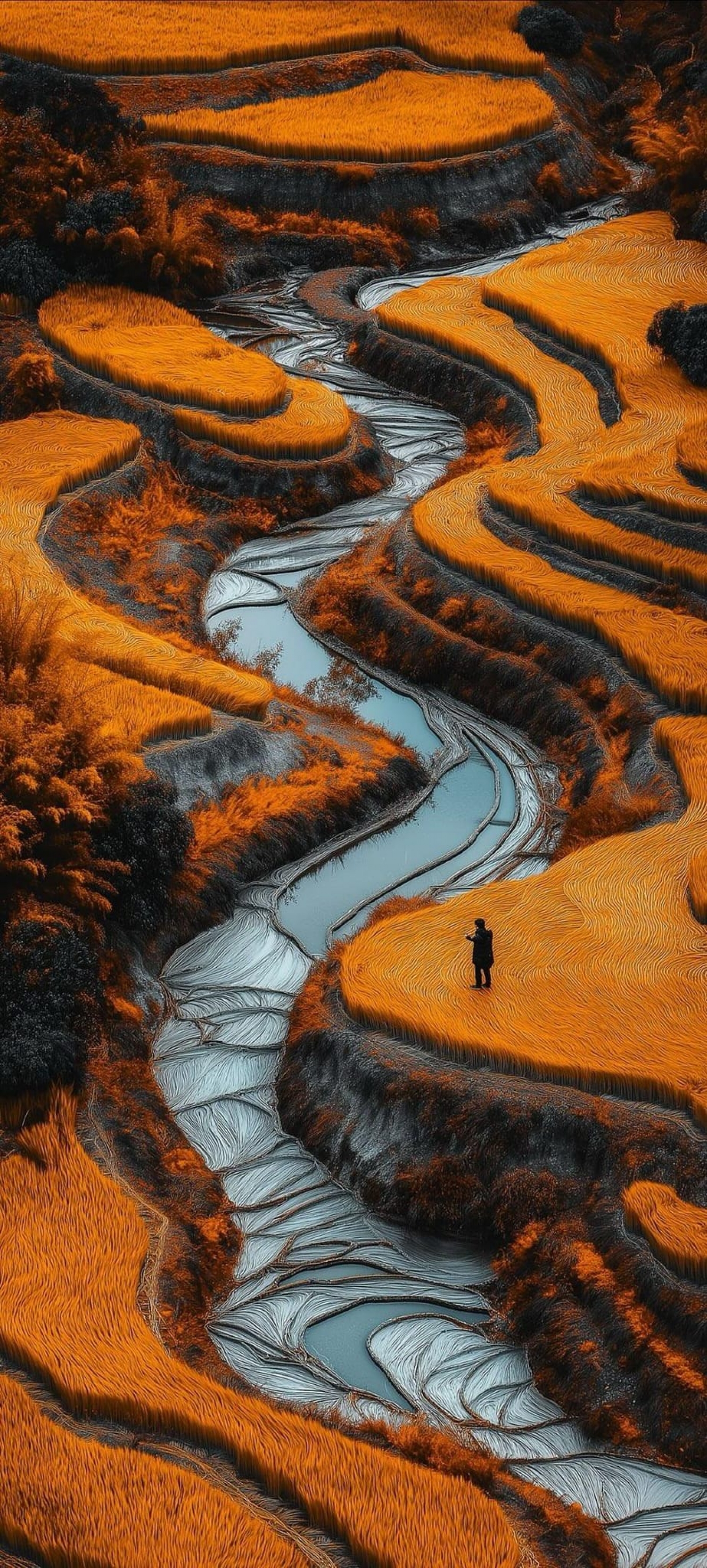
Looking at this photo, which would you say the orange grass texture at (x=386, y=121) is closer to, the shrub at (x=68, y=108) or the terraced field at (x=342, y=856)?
the terraced field at (x=342, y=856)

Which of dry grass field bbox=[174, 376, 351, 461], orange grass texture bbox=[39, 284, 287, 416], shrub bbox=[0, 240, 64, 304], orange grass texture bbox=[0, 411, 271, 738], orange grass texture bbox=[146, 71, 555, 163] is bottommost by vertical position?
orange grass texture bbox=[0, 411, 271, 738]

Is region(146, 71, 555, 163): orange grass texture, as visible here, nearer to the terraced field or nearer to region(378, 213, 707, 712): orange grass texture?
the terraced field

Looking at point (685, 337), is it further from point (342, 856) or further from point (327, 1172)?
point (327, 1172)

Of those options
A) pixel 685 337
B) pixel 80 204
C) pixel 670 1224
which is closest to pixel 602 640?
pixel 685 337

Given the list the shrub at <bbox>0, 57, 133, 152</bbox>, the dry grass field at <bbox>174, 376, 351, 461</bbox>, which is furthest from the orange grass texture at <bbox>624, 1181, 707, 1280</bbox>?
the shrub at <bbox>0, 57, 133, 152</bbox>

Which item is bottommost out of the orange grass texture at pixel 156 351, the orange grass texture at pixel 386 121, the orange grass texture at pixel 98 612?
the orange grass texture at pixel 98 612

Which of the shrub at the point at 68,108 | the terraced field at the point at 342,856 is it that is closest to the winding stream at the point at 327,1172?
the terraced field at the point at 342,856

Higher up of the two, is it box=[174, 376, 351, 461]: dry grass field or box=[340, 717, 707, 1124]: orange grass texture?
box=[174, 376, 351, 461]: dry grass field
